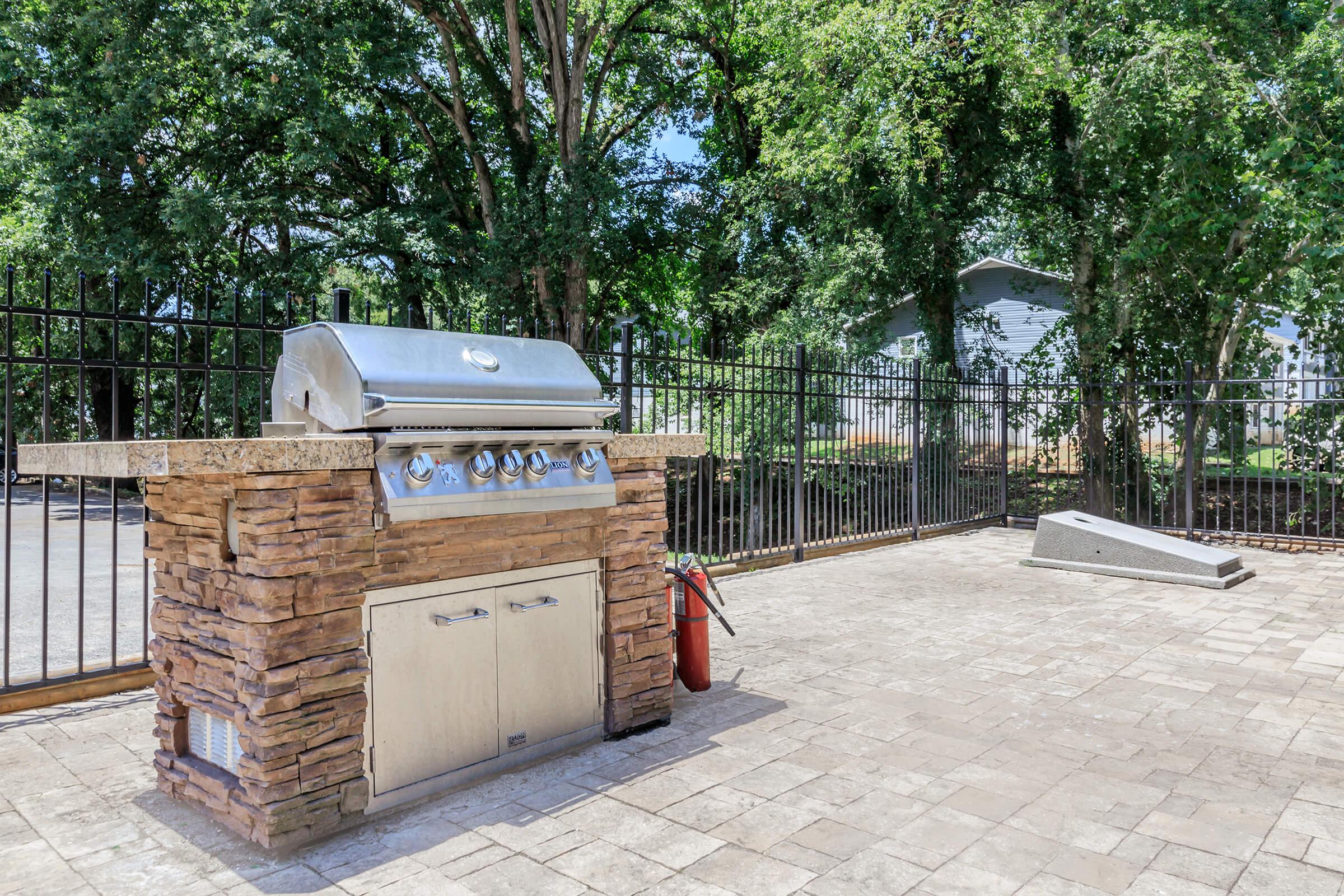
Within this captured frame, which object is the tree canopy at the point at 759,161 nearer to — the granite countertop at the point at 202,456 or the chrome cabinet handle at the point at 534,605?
the chrome cabinet handle at the point at 534,605

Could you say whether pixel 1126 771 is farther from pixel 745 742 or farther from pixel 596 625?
pixel 596 625

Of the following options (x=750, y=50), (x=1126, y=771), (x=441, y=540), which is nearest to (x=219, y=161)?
(x=750, y=50)

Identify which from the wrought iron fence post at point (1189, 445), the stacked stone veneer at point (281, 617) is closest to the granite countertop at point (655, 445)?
the stacked stone veneer at point (281, 617)

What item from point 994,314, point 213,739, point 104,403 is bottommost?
point 213,739

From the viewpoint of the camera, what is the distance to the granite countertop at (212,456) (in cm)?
260

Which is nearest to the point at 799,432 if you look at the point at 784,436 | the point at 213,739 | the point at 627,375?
the point at 784,436

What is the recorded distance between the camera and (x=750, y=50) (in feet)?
60.1

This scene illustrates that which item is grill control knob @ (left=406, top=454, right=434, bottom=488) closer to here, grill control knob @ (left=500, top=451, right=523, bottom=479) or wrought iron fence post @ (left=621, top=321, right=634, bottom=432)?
grill control knob @ (left=500, top=451, right=523, bottom=479)

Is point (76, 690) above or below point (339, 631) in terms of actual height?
below

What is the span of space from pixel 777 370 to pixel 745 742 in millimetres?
5480

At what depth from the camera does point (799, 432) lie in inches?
358

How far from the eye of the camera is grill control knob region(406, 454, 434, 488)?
10.1 feet

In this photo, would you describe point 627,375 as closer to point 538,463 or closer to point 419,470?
point 538,463

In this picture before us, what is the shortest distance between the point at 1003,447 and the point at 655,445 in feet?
32.8
